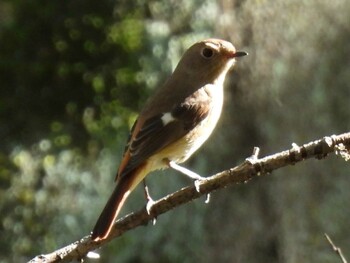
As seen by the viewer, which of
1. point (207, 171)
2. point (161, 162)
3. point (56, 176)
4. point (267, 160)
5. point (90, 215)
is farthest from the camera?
point (56, 176)

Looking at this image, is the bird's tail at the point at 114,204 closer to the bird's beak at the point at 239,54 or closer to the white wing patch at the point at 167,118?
the white wing patch at the point at 167,118

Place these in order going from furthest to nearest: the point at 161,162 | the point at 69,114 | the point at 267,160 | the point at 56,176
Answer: the point at 69,114 → the point at 56,176 → the point at 161,162 → the point at 267,160

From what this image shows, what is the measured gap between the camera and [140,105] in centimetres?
812

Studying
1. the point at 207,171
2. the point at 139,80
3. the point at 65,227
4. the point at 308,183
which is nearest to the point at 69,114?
the point at 139,80

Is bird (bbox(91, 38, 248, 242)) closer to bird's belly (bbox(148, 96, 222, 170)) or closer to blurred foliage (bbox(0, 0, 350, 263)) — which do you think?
bird's belly (bbox(148, 96, 222, 170))

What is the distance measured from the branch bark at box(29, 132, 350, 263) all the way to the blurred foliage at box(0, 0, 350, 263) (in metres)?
3.35

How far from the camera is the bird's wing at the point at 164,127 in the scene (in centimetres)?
349

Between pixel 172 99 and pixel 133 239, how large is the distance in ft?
11.4

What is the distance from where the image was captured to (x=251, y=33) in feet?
21.3

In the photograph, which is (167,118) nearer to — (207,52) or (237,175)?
(207,52)

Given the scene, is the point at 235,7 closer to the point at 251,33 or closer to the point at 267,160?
the point at 251,33

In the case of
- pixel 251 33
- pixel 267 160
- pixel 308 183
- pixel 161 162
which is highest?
pixel 251 33

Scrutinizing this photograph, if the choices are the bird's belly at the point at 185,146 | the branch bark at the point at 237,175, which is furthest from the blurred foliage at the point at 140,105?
the branch bark at the point at 237,175

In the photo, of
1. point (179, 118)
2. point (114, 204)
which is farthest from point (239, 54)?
point (114, 204)
